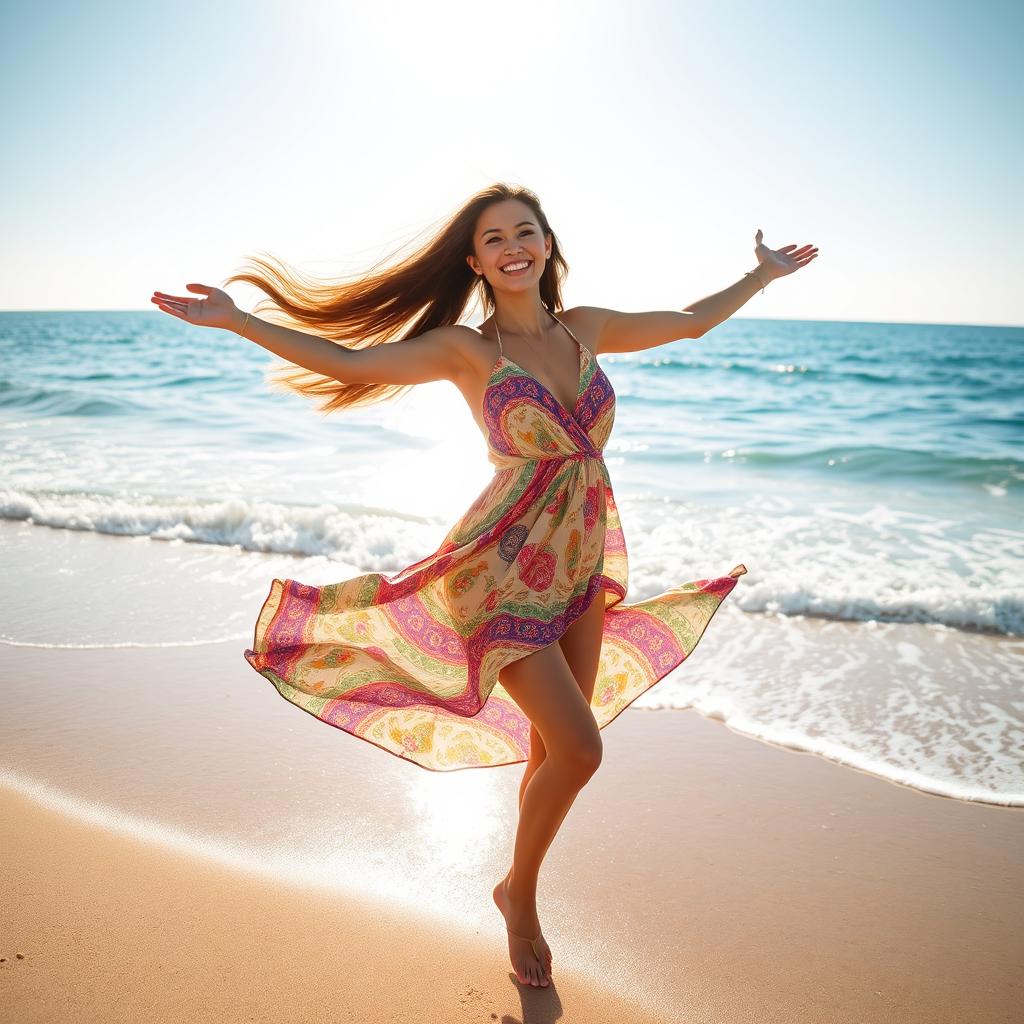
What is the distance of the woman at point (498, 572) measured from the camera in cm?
285

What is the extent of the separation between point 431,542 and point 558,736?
248 inches

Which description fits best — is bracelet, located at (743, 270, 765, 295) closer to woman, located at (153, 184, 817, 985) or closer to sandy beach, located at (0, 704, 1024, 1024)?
woman, located at (153, 184, 817, 985)

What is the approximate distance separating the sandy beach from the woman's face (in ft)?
6.80

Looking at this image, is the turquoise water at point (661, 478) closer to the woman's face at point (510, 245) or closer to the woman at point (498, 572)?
the woman at point (498, 572)

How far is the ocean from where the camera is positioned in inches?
199

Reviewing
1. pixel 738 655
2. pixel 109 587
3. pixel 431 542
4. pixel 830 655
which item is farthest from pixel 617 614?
pixel 431 542

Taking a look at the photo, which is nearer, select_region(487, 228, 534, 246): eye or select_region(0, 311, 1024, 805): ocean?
select_region(487, 228, 534, 246): eye

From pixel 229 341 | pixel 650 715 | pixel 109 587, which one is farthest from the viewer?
pixel 229 341

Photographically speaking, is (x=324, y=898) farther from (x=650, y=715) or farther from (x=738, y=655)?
(x=738, y=655)

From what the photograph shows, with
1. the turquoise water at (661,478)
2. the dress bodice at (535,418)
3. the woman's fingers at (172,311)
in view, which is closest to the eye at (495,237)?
the dress bodice at (535,418)

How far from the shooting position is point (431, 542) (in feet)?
29.2

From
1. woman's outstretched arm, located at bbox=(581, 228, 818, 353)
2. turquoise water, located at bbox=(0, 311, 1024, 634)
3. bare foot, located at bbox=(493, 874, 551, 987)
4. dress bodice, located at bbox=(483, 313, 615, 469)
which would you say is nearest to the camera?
bare foot, located at bbox=(493, 874, 551, 987)

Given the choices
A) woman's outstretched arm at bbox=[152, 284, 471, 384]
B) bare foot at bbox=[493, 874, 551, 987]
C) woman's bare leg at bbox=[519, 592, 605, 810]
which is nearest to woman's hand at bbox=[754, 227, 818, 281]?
woman's outstretched arm at bbox=[152, 284, 471, 384]

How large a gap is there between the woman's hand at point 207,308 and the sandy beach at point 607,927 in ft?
6.07
